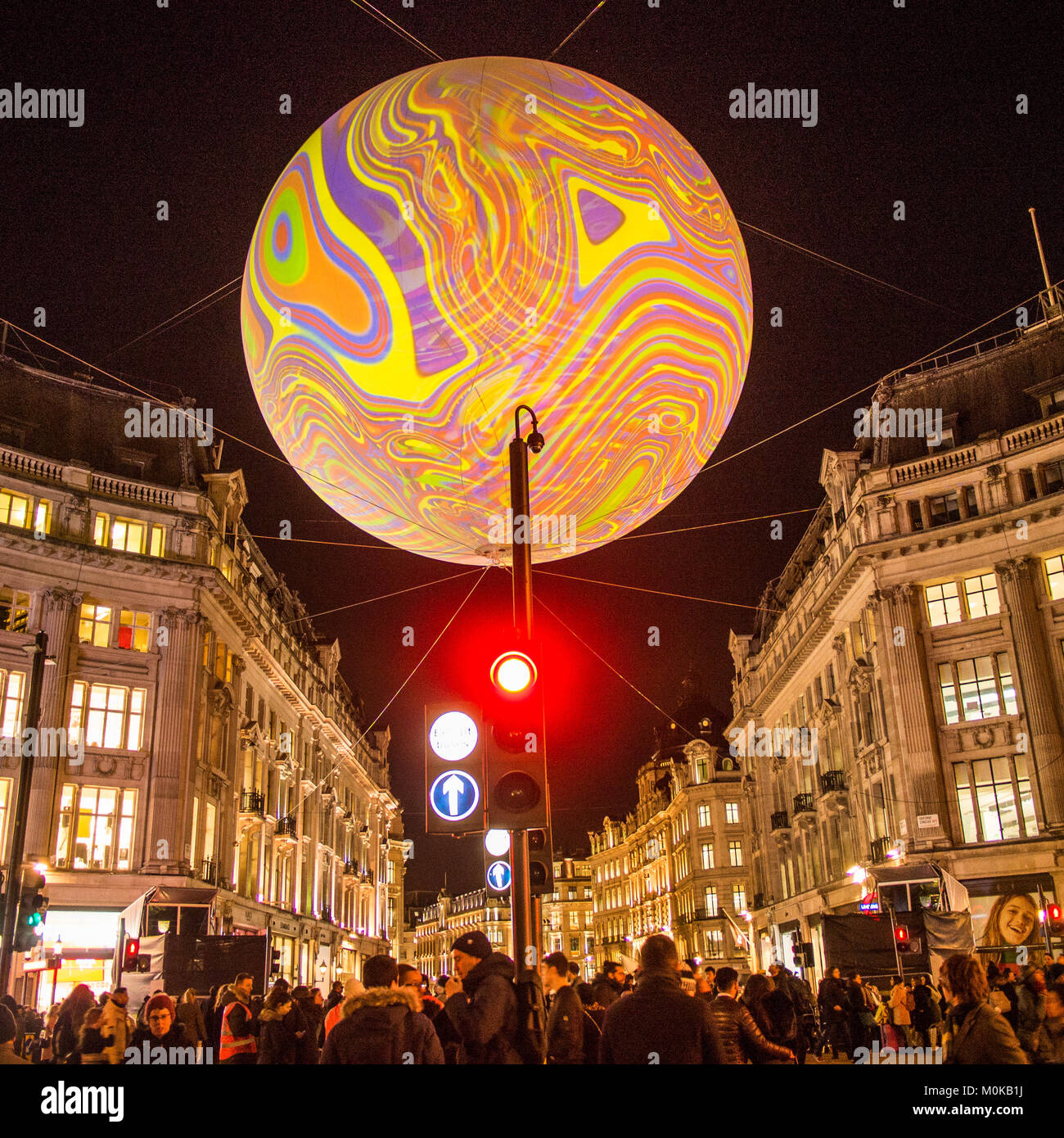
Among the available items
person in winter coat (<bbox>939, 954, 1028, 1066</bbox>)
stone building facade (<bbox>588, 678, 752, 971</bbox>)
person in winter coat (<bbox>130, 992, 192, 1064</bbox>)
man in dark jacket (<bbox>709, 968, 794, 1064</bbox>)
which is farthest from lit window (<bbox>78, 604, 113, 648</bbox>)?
stone building facade (<bbox>588, 678, 752, 971</bbox>)

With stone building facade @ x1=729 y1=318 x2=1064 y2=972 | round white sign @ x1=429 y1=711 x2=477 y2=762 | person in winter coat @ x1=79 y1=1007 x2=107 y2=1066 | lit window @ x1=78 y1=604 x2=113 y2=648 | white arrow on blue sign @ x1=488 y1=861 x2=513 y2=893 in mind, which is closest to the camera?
round white sign @ x1=429 y1=711 x2=477 y2=762

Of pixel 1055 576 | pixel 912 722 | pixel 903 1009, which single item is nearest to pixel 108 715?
pixel 903 1009

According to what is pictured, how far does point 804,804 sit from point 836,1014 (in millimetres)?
38820

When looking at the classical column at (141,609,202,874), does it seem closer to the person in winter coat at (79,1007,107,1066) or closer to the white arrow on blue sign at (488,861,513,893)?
the person in winter coat at (79,1007,107,1066)

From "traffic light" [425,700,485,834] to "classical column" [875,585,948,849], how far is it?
34.5 metres

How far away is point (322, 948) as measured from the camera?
61.3 m

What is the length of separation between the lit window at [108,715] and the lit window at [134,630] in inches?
69.6

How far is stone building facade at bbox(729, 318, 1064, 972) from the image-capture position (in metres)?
36.3

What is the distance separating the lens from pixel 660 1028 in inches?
193

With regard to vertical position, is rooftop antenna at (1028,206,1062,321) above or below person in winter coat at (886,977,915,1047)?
above

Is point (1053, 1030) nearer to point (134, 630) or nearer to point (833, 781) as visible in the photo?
point (134, 630)

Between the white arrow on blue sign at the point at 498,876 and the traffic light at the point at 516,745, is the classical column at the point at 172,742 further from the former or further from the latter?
the traffic light at the point at 516,745
